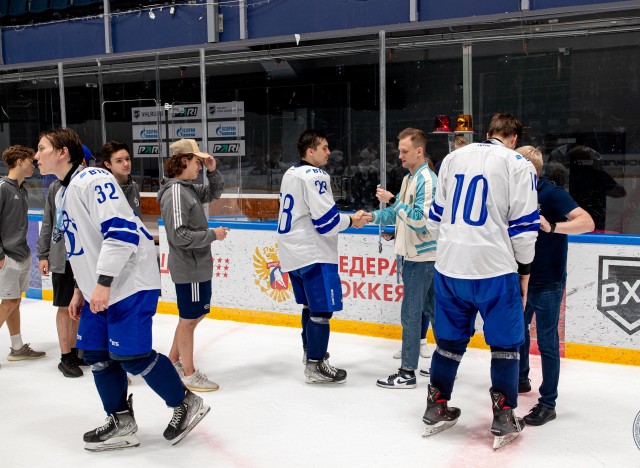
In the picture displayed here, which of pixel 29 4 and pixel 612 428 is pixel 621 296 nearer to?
pixel 612 428

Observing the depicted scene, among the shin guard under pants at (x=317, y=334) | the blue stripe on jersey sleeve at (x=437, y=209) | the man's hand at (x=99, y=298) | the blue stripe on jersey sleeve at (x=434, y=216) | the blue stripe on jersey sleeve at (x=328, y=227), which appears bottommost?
the shin guard under pants at (x=317, y=334)

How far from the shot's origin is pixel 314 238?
3.57 m

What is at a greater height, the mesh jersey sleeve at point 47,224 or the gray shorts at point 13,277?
the mesh jersey sleeve at point 47,224

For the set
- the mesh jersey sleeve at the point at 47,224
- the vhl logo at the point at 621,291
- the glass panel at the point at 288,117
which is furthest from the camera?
the glass panel at the point at 288,117

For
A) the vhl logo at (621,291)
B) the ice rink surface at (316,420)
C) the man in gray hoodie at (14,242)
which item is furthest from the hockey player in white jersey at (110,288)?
the vhl logo at (621,291)

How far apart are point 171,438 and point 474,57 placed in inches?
153

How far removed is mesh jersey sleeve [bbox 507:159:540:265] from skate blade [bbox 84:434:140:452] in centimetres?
187

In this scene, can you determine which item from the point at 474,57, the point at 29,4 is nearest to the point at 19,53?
the point at 29,4

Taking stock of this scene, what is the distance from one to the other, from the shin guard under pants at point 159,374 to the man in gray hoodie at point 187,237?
2.40ft

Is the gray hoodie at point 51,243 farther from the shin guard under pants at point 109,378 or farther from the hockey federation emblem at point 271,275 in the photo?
the hockey federation emblem at point 271,275

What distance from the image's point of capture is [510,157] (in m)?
2.66

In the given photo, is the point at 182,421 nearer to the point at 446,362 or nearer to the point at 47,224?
the point at 446,362

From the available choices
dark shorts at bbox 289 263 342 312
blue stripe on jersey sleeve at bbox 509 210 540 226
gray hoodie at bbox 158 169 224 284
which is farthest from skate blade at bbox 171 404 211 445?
blue stripe on jersey sleeve at bbox 509 210 540 226

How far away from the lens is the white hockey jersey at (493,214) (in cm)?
263
